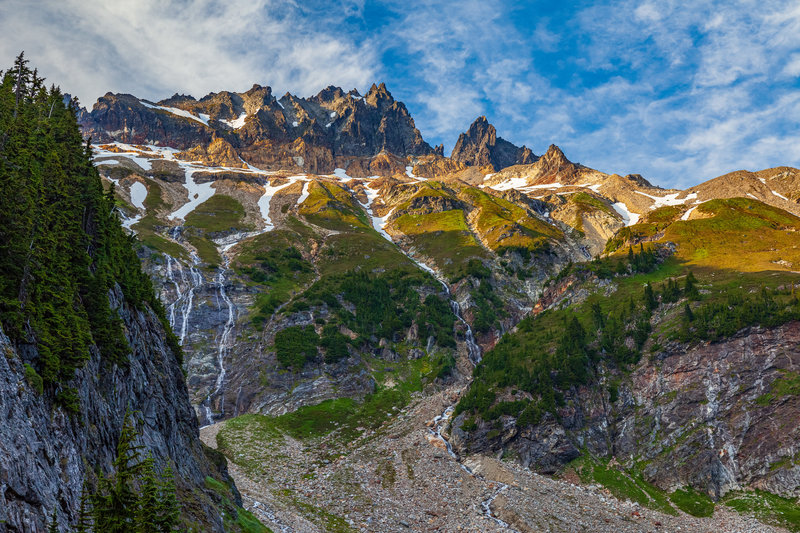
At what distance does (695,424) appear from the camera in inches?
2744

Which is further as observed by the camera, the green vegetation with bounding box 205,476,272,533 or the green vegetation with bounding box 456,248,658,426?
the green vegetation with bounding box 456,248,658,426

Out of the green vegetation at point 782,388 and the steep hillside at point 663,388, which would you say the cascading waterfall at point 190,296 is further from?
the green vegetation at point 782,388

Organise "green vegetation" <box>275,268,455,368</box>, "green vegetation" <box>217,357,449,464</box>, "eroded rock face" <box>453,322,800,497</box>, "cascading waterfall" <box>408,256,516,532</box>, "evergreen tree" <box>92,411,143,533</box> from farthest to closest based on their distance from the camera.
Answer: "green vegetation" <box>275,268,455,368</box> < "green vegetation" <box>217,357,449,464</box> < "eroded rock face" <box>453,322,800,497</box> < "cascading waterfall" <box>408,256,516,532</box> < "evergreen tree" <box>92,411,143,533</box>

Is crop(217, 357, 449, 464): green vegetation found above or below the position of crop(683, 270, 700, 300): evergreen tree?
below

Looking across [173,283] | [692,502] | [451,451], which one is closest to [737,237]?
[692,502]

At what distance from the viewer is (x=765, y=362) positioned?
7169cm

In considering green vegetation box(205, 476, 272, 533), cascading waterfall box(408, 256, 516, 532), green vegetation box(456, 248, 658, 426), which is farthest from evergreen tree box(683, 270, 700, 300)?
green vegetation box(205, 476, 272, 533)

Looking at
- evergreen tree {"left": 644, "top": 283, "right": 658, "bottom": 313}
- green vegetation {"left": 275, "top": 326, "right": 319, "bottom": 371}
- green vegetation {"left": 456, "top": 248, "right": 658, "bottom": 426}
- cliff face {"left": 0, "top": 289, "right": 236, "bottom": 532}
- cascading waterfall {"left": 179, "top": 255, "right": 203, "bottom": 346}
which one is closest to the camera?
cliff face {"left": 0, "top": 289, "right": 236, "bottom": 532}

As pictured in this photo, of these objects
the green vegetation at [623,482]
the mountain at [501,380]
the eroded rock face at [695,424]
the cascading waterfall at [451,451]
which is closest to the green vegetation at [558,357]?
the mountain at [501,380]

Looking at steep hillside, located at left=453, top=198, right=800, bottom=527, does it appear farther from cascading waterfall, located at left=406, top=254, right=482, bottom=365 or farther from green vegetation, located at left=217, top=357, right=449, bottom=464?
green vegetation, located at left=217, top=357, right=449, bottom=464

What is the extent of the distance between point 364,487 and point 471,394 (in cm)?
2996

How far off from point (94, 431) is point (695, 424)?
7318 centimetres

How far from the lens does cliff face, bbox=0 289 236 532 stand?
2019cm

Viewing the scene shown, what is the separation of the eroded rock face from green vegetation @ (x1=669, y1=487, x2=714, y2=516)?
1120mm
